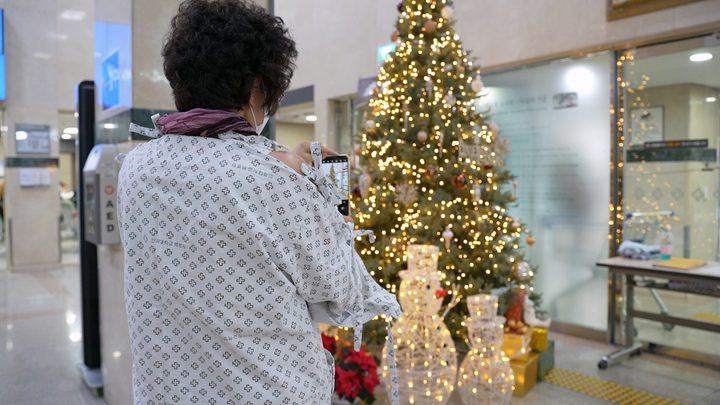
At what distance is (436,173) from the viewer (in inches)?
147

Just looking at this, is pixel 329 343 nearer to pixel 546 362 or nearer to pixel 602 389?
pixel 546 362

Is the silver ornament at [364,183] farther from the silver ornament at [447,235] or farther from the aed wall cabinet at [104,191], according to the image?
the aed wall cabinet at [104,191]

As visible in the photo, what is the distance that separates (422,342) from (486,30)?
3.66 metres

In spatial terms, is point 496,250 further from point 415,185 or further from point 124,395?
point 124,395

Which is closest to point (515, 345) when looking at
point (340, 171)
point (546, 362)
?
point (546, 362)

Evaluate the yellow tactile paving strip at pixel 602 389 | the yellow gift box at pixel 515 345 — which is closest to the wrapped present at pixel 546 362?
the yellow tactile paving strip at pixel 602 389

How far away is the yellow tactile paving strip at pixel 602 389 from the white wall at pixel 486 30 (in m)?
2.62

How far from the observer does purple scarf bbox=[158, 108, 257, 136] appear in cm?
97

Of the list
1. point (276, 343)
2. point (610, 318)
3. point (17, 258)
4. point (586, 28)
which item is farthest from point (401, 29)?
point (17, 258)

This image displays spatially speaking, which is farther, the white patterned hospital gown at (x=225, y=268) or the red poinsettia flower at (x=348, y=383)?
the red poinsettia flower at (x=348, y=383)

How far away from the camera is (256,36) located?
1.01 meters

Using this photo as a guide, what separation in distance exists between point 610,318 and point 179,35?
4414 millimetres

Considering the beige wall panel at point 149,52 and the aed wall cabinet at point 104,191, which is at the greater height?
the beige wall panel at point 149,52

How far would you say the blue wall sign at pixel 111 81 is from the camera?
103 inches
